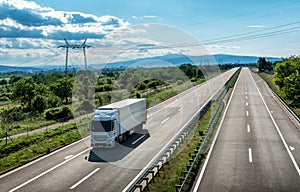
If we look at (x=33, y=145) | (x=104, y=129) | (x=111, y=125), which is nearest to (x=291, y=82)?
(x=111, y=125)

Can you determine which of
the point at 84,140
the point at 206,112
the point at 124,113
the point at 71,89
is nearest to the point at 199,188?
the point at 124,113

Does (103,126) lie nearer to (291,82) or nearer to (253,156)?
(253,156)

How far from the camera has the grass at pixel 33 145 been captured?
20594mm

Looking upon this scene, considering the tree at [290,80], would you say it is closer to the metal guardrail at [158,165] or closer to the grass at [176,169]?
the metal guardrail at [158,165]

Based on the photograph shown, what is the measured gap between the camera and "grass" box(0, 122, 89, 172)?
67.6 ft

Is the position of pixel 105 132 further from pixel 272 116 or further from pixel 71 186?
pixel 272 116

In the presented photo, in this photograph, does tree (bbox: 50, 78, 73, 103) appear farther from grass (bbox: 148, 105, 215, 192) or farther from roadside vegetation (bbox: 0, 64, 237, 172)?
grass (bbox: 148, 105, 215, 192)

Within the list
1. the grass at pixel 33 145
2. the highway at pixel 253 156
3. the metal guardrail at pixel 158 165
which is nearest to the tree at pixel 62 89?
the grass at pixel 33 145

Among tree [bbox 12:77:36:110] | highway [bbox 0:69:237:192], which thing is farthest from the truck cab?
tree [bbox 12:77:36:110]

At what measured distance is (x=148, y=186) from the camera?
1512 centimetres

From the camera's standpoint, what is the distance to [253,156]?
20.2 m

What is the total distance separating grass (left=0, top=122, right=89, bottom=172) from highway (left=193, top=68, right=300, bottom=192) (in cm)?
1195

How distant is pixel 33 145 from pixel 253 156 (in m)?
16.4

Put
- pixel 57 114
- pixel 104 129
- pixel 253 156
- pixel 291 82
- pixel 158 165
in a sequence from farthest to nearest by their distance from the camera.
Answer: pixel 291 82
pixel 57 114
pixel 104 129
pixel 253 156
pixel 158 165
